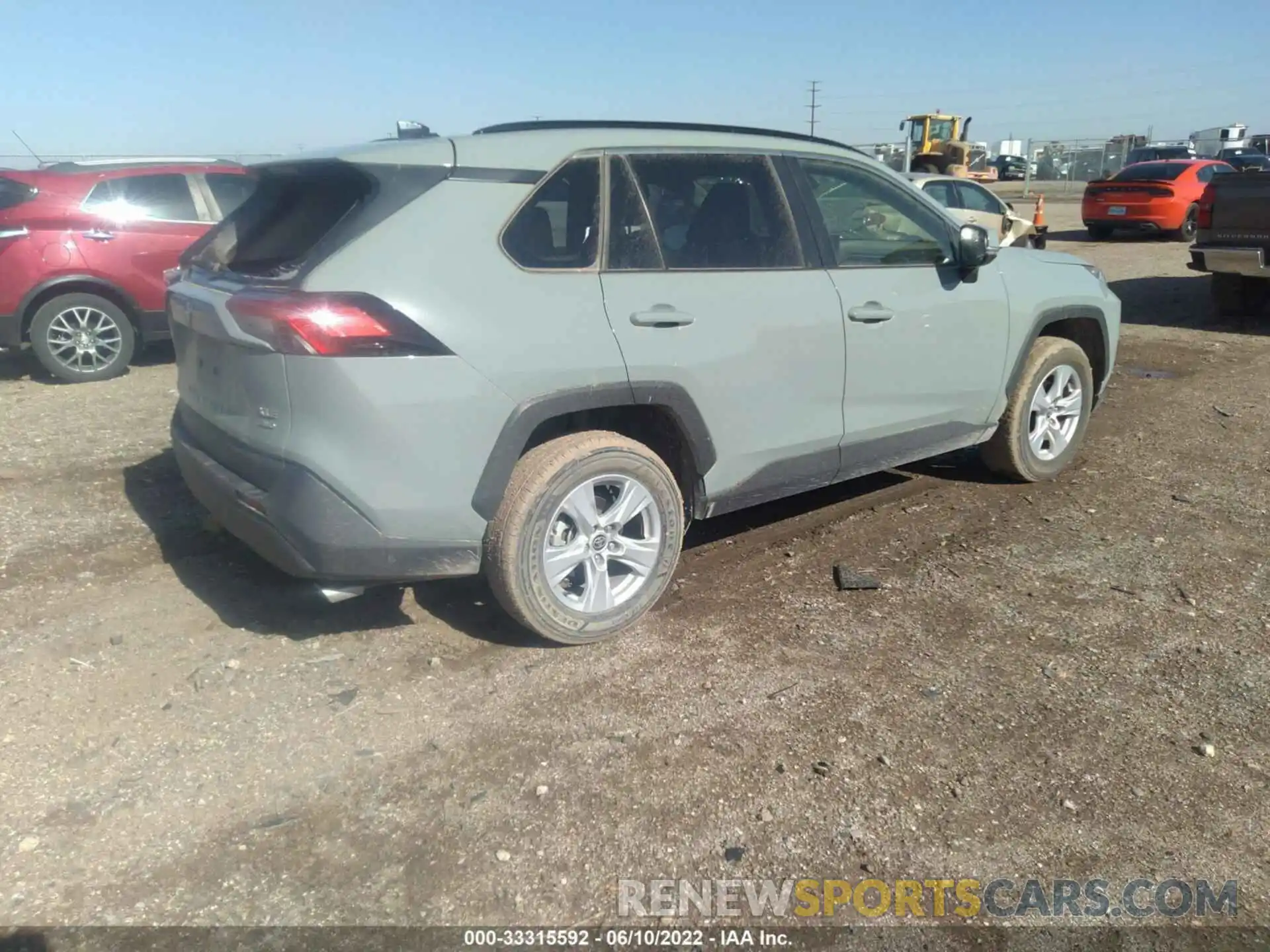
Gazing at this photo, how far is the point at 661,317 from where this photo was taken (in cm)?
363

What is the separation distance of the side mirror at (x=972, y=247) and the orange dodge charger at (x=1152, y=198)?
1584 cm

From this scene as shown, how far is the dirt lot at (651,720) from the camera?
264 cm

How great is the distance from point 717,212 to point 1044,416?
8.20 ft

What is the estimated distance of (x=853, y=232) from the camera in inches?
171

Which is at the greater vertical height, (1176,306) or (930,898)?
(1176,306)

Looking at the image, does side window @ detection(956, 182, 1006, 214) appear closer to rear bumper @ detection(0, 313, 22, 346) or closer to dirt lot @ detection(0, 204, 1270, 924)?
dirt lot @ detection(0, 204, 1270, 924)

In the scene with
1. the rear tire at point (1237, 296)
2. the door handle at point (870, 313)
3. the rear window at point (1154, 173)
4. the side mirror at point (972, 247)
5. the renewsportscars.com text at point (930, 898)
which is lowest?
the renewsportscars.com text at point (930, 898)

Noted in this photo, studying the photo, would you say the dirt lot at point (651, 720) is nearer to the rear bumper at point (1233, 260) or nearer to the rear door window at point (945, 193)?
the rear bumper at point (1233, 260)

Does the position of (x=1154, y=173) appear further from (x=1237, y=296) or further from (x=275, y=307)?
(x=275, y=307)

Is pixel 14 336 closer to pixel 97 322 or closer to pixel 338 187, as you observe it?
pixel 97 322

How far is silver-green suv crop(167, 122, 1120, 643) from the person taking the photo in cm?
316

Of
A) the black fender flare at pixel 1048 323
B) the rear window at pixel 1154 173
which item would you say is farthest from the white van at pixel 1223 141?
the black fender flare at pixel 1048 323

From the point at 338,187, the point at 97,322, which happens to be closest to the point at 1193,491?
the point at 338,187

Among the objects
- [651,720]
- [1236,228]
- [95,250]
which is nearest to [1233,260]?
[1236,228]
